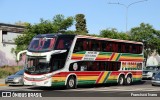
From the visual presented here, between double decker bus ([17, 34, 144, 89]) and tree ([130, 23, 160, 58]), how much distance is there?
3260 centimetres

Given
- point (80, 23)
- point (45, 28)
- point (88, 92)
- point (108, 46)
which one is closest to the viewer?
point (88, 92)

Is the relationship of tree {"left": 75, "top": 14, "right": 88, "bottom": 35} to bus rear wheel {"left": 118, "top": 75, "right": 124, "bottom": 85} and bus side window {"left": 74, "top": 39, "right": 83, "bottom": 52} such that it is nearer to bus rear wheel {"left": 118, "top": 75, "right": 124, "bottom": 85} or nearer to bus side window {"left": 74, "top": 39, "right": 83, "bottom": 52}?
bus rear wheel {"left": 118, "top": 75, "right": 124, "bottom": 85}

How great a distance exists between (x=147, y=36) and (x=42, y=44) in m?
41.7

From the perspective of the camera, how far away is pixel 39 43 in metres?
25.7

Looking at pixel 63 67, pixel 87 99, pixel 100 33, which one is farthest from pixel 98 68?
pixel 100 33

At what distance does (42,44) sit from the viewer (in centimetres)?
2553

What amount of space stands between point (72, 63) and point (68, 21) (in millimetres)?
23326

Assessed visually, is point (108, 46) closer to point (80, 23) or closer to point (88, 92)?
point (88, 92)

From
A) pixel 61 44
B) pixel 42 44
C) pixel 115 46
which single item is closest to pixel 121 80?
pixel 115 46

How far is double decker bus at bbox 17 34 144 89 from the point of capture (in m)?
25.0

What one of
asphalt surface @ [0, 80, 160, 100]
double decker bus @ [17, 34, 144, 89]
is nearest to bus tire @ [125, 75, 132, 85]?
double decker bus @ [17, 34, 144, 89]

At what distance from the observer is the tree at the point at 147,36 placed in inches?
2537

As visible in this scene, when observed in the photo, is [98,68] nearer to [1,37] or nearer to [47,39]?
[47,39]

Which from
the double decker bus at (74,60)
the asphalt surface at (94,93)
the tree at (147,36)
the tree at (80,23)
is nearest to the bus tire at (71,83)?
the double decker bus at (74,60)
